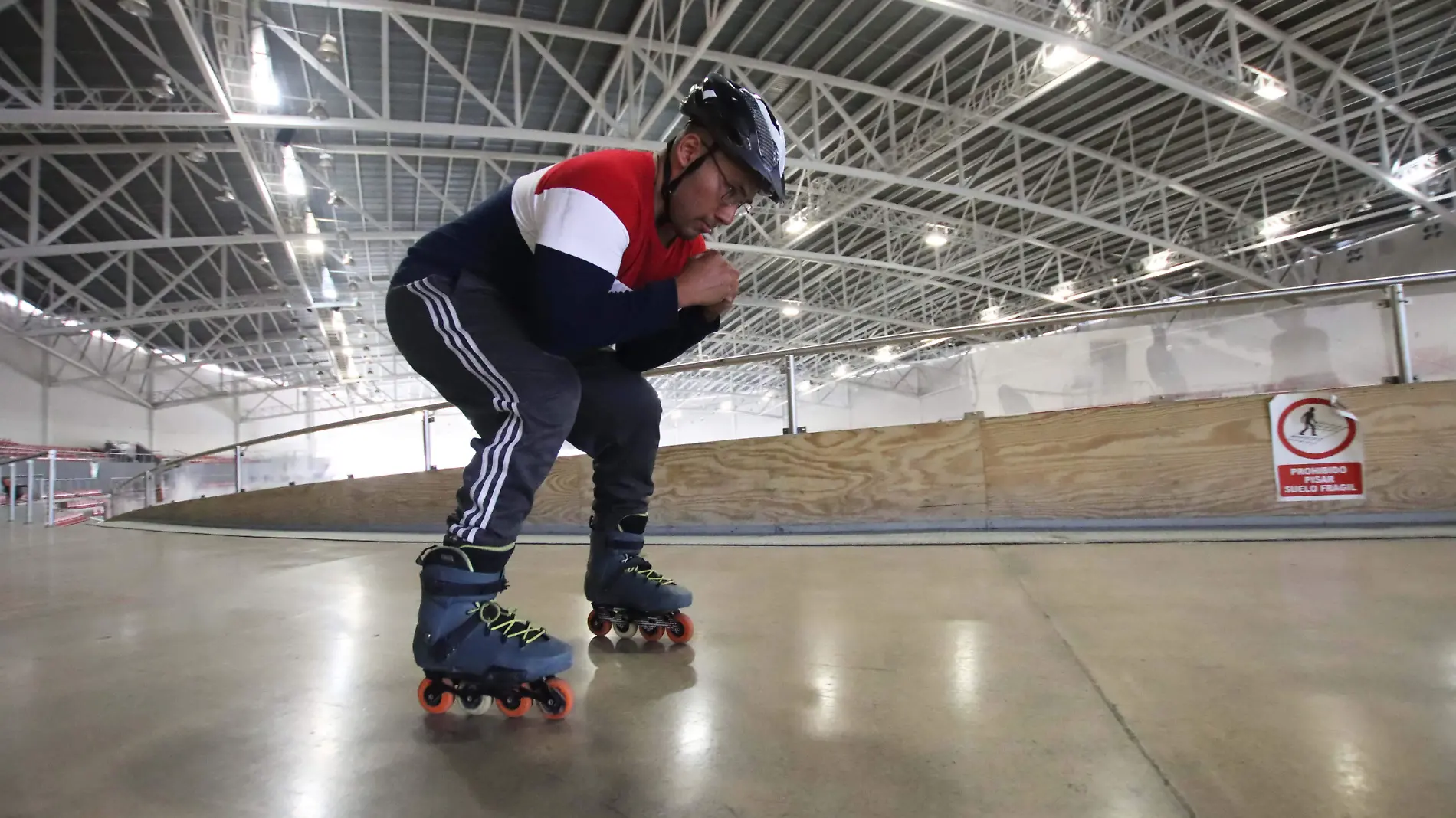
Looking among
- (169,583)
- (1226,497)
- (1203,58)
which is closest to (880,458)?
(1226,497)

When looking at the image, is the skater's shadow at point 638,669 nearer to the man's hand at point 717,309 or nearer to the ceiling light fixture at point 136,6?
the man's hand at point 717,309

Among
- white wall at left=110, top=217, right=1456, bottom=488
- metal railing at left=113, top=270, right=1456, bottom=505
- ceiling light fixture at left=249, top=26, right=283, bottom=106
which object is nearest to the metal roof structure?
ceiling light fixture at left=249, top=26, right=283, bottom=106

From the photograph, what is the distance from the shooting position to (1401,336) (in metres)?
3.00

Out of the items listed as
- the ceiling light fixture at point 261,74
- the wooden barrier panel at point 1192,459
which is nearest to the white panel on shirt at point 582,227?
the wooden barrier panel at point 1192,459

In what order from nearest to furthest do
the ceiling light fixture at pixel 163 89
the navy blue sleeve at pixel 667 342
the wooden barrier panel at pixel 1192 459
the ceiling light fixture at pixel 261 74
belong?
the navy blue sleeve at pixel 667 342, the wooden barrier panel at pixel 1192 459, the ceiling light fixture at pixel 261 74, the ceiling light fixture at pixel 163 89

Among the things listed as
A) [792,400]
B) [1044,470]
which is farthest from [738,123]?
[792,400]

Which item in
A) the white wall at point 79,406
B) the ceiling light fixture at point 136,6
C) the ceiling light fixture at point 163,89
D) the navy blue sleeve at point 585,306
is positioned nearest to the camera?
the navy blue sleeve at point 585,306

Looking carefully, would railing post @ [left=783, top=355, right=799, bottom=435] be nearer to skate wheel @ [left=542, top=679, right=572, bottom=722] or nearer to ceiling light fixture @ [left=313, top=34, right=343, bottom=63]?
skate wheel @ [left=542, top=679, right=572, bottom=722]

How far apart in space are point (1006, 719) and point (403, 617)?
5.55 ft

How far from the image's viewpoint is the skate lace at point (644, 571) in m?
1.59

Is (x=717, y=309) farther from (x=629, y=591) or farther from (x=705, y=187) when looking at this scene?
(x=629, y=591)

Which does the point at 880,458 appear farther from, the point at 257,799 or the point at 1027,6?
the point at 1027,6

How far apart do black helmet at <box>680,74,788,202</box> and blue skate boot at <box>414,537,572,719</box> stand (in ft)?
3.29

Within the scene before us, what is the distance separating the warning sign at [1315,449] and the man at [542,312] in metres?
2.91
